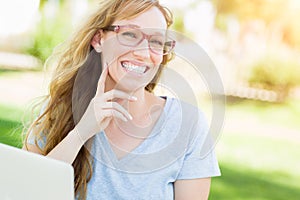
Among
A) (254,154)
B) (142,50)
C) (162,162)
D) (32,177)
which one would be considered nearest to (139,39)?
(142,50)

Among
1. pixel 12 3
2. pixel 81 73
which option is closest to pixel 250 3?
pixel 12 3

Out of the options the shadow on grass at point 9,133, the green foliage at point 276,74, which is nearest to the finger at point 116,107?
the shadow on grass at point 9,133

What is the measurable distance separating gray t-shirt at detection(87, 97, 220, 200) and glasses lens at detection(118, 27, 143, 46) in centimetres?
19

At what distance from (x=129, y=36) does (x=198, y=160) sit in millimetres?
306

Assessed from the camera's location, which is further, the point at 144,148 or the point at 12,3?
the point at 12,3

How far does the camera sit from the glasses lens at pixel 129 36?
1379 millimetres

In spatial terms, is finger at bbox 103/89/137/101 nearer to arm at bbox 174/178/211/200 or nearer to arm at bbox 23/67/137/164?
arm at bbox 23/67/137/164

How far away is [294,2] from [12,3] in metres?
2.54

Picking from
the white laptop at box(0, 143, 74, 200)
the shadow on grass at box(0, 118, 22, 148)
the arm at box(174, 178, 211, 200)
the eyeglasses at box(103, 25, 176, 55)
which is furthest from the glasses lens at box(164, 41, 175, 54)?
the shadow on grass at box(0, 118, 22, 148)

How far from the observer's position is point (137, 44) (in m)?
1.39

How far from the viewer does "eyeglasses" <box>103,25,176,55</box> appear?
137 cm

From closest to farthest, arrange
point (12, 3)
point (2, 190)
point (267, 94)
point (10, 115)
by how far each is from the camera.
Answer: point (2, 190) < point (10, 115) < point (267, 94) < point (12, 3)

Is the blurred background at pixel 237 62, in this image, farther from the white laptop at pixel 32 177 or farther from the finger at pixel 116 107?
the white laptop at pixel 32 177

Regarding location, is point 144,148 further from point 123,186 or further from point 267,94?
point 267,94
